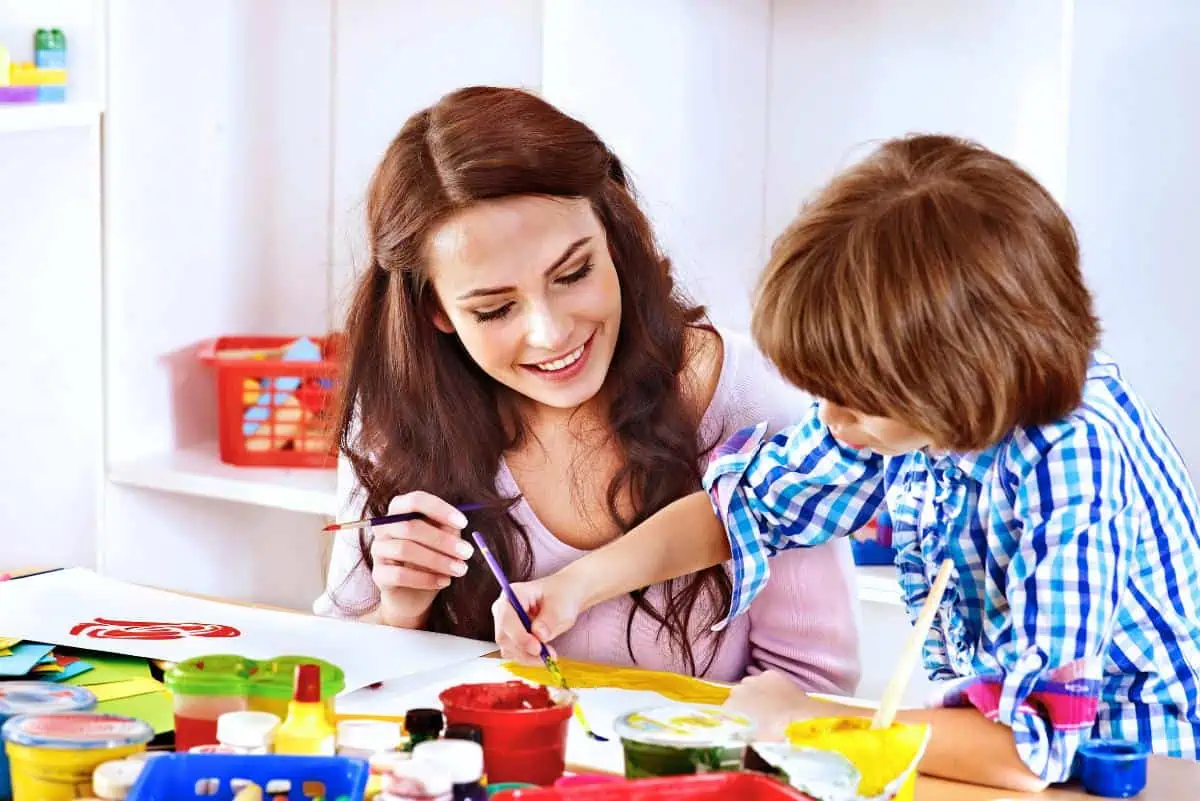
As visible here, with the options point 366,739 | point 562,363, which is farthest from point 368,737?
point 562,363

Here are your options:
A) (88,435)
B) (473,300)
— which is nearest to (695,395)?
(473,300)

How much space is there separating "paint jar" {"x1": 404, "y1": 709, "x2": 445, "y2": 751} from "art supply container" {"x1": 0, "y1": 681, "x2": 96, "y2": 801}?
0.82 feet

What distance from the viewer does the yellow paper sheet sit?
116 cm

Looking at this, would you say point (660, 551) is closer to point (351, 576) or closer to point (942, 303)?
point (351, 576)

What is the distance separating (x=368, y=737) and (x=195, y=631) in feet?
1.37

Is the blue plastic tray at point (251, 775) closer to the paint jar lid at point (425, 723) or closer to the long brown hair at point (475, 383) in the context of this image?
the paint jar lid at point (425, 723)

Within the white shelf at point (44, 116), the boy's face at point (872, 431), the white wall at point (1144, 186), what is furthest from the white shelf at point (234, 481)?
the boy's face at point (872, 431)

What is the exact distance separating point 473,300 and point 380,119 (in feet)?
4.30

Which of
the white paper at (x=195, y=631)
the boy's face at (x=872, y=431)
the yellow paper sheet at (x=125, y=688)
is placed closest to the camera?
the boy's face at (x=872, y=431)

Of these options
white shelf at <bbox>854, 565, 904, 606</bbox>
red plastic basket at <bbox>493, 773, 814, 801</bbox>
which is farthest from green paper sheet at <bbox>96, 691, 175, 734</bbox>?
white shelf at <bbox>854, 565, 904, 606</bbox>

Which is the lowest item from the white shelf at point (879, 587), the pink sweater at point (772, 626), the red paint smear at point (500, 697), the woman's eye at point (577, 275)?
the white shelf at point (879, 587)

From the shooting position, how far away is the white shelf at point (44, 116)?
2.19 m

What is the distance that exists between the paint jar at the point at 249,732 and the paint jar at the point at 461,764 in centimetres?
10

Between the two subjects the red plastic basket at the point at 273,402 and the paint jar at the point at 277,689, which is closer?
the paint jar at the point at 277,689
